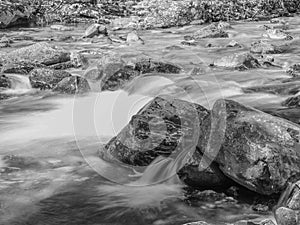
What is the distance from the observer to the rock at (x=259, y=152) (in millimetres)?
4277

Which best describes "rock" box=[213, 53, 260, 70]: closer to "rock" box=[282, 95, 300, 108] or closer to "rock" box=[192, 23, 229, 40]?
"rock" box=[282, 95, 300, 108]

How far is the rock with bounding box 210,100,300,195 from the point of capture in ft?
14.0

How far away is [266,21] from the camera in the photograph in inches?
821

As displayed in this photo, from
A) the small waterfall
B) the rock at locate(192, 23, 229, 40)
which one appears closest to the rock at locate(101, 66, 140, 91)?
the small waterfall

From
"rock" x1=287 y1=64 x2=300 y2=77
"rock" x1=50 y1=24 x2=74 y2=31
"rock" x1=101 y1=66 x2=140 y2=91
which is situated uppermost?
"rock" x1=50 y1=24 x2=74 y2=31

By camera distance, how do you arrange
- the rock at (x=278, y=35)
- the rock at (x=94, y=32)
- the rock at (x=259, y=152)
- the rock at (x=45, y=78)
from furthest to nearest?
the rock at (x=94, y=32)
the rock at (x=278, y=35)
the rock at (x=45, y=78)
the rock at (x=259, y=152)

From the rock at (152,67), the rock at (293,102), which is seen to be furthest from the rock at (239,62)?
the rock at (293,102)

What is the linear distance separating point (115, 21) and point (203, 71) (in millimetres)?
10783

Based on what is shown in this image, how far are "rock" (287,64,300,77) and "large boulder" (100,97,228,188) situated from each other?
5.84 meters

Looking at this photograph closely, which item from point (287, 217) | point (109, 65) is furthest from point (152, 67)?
point (287, 217)

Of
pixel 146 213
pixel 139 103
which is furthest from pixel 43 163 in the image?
pixel 139 103

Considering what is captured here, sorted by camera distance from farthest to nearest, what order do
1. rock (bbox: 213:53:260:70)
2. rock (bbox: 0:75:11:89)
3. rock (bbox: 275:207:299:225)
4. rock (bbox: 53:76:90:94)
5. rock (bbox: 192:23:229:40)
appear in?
rock (bbox: 192:23:229:40)
rock (bbox: 213:53:260:70)
rock (bbox: 0:75:11:89)
rock (bbox: 53:76:90:94)
rock (bbox: 275:207:299:225)

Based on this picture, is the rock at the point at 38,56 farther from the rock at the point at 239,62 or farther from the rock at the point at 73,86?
the rock at the point at 239,62

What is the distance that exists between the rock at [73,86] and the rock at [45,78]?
Result: 0.35 meters
